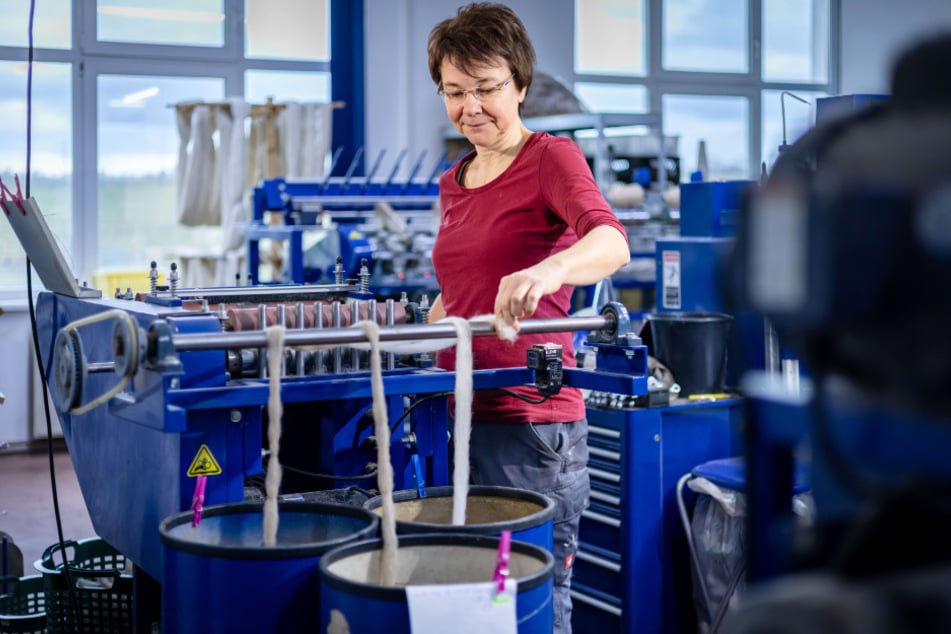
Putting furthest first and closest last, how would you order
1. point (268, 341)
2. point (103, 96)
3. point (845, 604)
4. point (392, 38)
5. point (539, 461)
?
1. point (392, 38)
2. point (103, 96)
3. point (539, 461)
4. point (268, 341)
5. point (845, 604)

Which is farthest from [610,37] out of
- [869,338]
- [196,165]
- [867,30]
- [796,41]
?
[869,338]

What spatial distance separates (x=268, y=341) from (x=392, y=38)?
5870 millimetres

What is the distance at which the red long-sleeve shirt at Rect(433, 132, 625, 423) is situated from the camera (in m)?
1.95

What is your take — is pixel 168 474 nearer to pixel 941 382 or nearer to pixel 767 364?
pixel 941 382

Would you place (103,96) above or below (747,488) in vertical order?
above

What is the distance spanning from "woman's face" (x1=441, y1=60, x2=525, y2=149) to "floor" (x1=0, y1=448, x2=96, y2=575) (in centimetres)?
268

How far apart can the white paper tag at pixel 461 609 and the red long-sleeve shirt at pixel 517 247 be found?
2.14ft

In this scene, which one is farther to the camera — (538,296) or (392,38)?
(392,38)

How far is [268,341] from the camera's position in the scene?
1.56 metres

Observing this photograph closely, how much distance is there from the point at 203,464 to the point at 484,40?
87 centimetres

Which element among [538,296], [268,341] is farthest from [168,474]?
[538,296]

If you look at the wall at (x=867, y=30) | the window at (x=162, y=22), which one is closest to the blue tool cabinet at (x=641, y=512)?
the window at (x=162, y=22)

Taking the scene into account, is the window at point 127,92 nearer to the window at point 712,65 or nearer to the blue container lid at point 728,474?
the window at point 712,65

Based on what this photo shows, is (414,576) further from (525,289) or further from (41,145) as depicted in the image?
(41,145)
